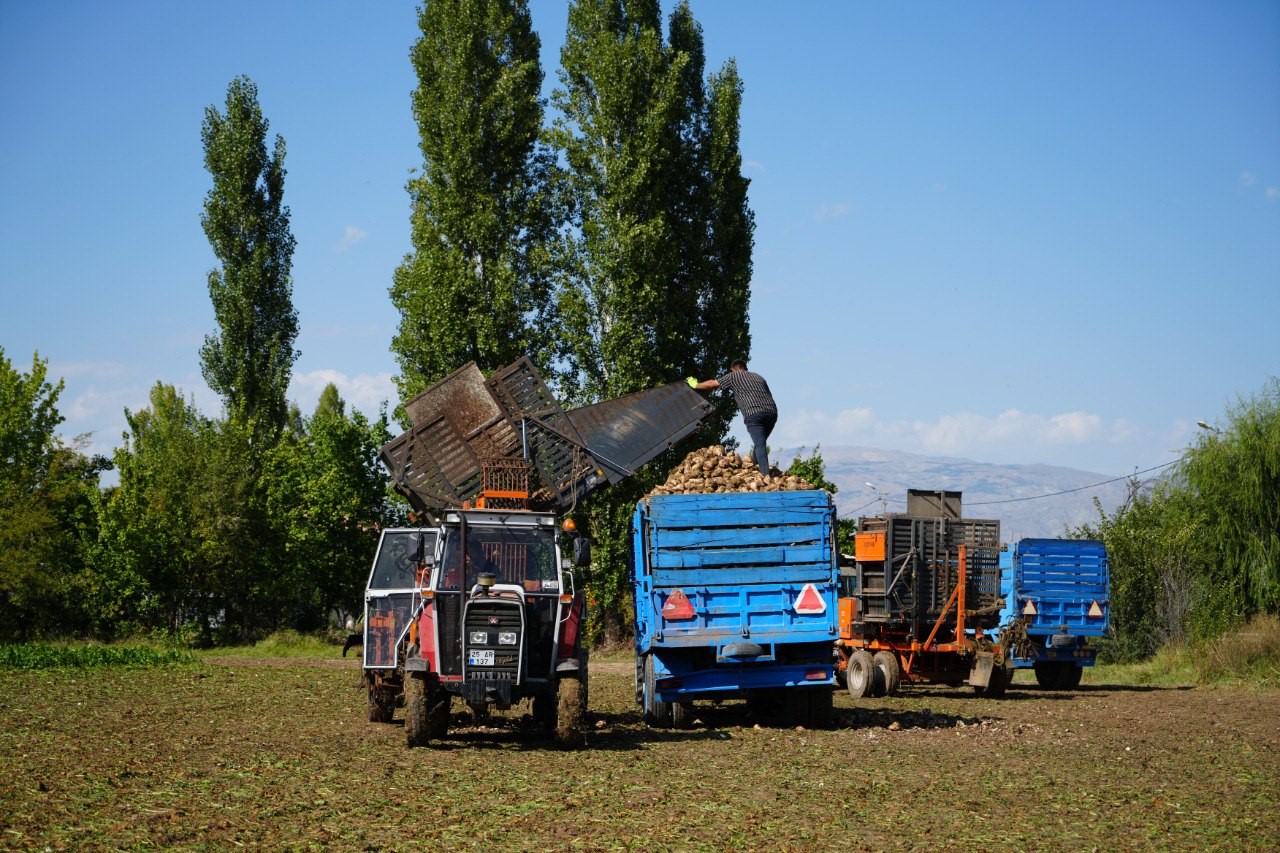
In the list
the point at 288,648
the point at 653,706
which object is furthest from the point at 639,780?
the point at 288,648

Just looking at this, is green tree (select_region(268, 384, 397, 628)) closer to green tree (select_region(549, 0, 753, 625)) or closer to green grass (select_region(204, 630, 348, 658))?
green grass (select_region(204, 630, 348, 658))

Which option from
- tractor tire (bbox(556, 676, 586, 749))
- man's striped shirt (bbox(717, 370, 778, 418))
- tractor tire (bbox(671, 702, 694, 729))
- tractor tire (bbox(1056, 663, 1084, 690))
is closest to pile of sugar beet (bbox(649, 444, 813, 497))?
man's striped shirt (bbox(717, 370, 778, 418))

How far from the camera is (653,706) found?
15.2 meters

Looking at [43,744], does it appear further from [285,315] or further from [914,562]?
[285,315]

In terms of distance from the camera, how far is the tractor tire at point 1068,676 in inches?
902

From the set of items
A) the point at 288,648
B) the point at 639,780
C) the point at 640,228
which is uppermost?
the point at 640,228

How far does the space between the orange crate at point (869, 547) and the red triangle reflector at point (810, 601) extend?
5.97 metres

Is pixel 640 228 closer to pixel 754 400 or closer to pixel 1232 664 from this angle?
pixel 754 400

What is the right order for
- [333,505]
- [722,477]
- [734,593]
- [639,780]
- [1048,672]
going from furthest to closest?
[333,505] → [1048,672] → [722,477] → [734,593] → [639,780]

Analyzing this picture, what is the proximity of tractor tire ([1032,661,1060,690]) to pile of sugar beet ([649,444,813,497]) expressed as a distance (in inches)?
323

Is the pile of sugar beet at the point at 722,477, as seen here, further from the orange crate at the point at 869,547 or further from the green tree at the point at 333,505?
the green tree at the point at 333,505

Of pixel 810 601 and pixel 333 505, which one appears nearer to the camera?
pixel 810 601

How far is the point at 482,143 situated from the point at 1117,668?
20.3m

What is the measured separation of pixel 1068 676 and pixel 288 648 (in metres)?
21.8
